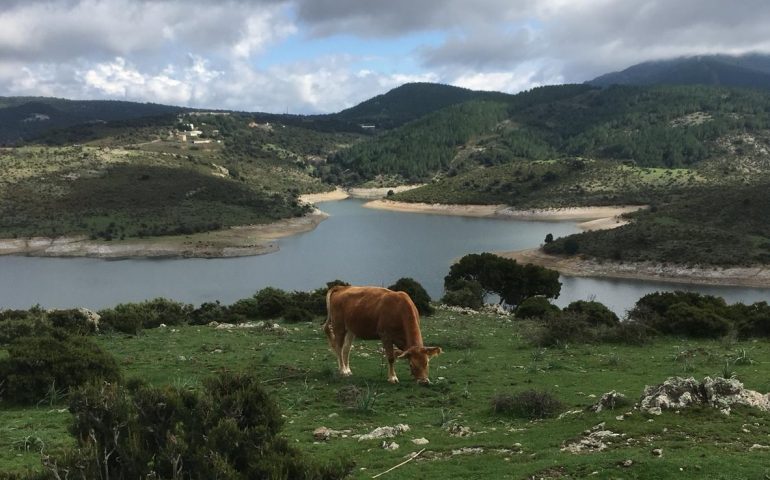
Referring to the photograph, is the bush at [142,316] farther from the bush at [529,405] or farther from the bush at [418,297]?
the bush at [529,405]

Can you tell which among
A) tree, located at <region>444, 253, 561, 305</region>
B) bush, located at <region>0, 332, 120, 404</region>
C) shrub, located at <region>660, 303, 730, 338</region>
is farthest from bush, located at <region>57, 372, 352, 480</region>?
tree, located at <region>444, 253, 561, 305</region>

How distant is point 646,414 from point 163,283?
66404 mm

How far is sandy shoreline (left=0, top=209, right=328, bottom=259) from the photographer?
87.9 meters

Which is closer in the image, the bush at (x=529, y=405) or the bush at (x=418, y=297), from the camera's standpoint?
the bush at (x=529, y=405)

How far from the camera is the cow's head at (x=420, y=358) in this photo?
11.7 metres

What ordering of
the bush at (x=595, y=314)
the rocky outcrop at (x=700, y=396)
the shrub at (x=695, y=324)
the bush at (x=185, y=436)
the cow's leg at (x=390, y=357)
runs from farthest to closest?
the bush at (x=595, y=314), the shrub at (x=695, y=324), the cow's leg at (x=390, y=357), the rocky outcrop at (x=700, y=396), the bush at (x=185, y=436)

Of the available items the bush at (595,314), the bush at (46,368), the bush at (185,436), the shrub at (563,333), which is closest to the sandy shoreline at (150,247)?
the bush at (595,314)

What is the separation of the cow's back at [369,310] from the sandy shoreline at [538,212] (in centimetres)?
8982

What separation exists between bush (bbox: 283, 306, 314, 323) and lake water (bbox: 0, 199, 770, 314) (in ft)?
97.3

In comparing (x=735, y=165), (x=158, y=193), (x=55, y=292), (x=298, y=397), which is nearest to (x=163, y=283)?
(x=55, y=292)

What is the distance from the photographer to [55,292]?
65188mm

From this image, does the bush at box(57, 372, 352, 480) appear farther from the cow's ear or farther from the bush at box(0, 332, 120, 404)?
the bush at box(0, 332, 120, 404)

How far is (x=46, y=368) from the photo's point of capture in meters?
12.0

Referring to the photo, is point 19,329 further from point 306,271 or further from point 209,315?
point 306,271
